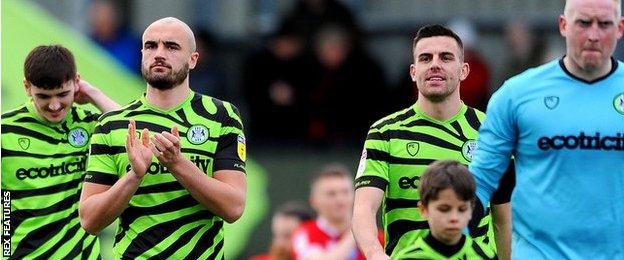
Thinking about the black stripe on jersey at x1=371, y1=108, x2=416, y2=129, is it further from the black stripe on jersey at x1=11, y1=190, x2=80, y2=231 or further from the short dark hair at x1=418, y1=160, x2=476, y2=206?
the black stripe on jersey at x1=11, y1=190, x2=80, y2=231

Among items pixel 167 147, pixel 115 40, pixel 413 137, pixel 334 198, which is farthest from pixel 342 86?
pixel 167 147

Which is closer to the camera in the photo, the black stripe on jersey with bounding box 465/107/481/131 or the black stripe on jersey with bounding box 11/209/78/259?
the black stripe on jersey with bounding box 465/107/481/131

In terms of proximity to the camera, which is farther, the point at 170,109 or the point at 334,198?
the point at 334,198

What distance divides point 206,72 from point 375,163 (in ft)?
29.8

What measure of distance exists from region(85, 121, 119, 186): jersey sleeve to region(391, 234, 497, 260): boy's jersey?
201cm

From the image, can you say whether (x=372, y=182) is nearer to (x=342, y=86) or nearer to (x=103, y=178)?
(x=103, y=178)

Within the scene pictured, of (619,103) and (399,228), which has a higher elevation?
(619,103)

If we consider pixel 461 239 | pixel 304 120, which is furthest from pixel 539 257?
pixel 304 120

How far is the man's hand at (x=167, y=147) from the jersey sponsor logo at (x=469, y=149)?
72.5 inches

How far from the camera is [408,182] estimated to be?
10445 mm

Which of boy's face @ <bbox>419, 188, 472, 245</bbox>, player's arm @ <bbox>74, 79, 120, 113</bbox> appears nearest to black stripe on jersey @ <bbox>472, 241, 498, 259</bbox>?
boy's face @ <bbox>419, 188, 472, 245</bbox>

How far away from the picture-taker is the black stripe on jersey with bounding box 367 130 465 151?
1050cm

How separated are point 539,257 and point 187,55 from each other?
2483mm

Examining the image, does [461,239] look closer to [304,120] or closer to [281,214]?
[281,214]
